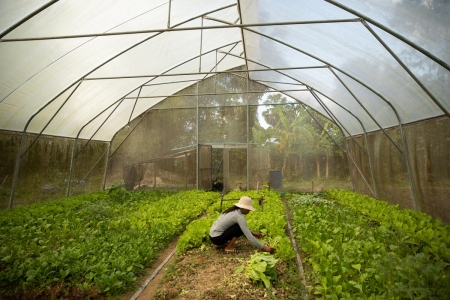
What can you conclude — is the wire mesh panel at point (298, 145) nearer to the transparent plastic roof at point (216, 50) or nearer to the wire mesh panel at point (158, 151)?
the transparent plastic roof at point (216, 50)

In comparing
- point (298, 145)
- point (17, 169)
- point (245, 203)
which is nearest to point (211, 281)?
point (245, 203)

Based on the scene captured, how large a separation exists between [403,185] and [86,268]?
25.7 feet

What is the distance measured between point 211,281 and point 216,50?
8.42 metres

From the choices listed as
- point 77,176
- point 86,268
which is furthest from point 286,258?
point 77,176

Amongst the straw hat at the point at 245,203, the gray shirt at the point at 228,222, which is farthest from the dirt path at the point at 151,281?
the straw hat at the point at 245,203

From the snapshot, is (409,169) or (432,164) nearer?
(432,164)

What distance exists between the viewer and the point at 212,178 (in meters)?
12.4

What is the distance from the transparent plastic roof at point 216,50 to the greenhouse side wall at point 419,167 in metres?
0.40

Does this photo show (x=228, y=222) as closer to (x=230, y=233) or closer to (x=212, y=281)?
(x=230, y=233)

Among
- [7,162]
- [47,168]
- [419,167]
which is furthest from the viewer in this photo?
[47,168]

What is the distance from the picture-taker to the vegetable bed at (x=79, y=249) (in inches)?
132

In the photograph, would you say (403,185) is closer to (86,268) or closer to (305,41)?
(305,41)

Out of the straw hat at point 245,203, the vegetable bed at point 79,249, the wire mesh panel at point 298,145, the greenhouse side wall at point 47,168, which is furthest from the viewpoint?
the wire mesh panel at point 298,145

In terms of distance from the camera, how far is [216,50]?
10.1 metres
